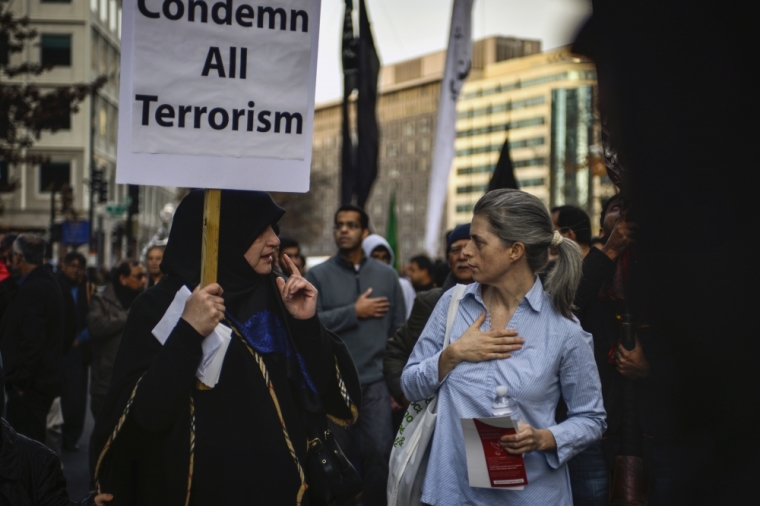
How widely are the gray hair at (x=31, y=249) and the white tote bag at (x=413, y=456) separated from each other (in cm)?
501

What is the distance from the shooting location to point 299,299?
145 inches

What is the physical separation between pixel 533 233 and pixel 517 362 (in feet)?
1.64

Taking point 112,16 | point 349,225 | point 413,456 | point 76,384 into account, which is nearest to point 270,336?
point 413,456

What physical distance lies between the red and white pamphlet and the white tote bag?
0.28 m

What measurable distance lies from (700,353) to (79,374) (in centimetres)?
1029

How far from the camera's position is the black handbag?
3631 millimetres

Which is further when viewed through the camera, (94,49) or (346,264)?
(94,49)

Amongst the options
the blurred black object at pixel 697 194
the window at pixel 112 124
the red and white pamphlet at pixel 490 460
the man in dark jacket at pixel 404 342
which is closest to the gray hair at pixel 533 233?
the red and white pamphlet at pixel 490 460

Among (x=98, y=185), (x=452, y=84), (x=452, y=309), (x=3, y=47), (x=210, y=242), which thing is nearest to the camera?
(x=210, y=242)

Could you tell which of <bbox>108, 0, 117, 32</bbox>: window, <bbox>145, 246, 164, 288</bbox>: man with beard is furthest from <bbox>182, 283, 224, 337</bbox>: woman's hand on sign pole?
<bbox>108, 0, 117, 32</bbox>: window

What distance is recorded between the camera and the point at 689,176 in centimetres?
95

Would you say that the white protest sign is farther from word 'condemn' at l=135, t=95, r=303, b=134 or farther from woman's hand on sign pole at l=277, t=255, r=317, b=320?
woman's hand on sign pole at l=277, t=255, r=317, b=320

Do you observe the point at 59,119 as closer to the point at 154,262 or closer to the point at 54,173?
the point at 154,262

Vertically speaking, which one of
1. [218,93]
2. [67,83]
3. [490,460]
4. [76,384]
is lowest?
[76,384]
